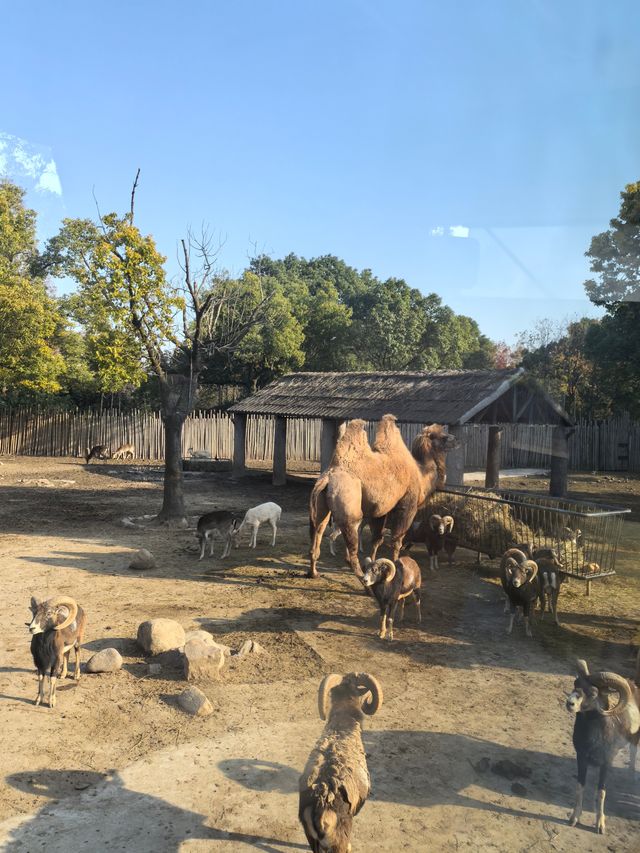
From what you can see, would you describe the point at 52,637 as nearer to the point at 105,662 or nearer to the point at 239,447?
the point at 105,662

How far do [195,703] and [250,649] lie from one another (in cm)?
138

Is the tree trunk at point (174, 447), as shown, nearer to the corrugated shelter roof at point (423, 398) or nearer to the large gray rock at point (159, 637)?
the corrugated shelter roof at point (423, 398)

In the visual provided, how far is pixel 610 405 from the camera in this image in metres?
20.8

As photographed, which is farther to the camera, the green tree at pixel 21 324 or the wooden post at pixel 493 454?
the green tree at pixel 21 324

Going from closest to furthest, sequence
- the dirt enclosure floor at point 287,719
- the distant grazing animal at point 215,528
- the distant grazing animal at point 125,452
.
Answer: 1. the dirt enclosure floor at point 287,719
2. the distant grazing animal at point 215,528
3. the distant grazing animal at point 125,452

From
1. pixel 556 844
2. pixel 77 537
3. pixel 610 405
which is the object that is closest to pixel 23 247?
pixel 77 537

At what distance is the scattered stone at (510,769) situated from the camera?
479 centimetres

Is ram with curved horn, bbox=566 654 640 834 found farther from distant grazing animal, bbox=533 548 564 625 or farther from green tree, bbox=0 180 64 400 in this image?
green tree, bbox=0 180 64 400

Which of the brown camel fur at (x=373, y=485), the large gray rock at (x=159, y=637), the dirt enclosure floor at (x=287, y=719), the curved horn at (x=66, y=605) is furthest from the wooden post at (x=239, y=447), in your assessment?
the curved horn at (x=66, y=605)

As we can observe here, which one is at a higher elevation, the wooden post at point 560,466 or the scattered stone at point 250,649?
the wooden post at point 560,466

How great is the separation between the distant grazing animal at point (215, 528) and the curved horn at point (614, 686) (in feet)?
26.1

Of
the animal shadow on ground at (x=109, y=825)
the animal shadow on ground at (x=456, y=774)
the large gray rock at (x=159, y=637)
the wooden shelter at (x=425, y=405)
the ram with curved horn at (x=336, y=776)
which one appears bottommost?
the animal shadow on ground at (x=109, y=825)

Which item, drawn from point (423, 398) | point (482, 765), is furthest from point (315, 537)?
point (423, 398)

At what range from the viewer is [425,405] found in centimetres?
1711
